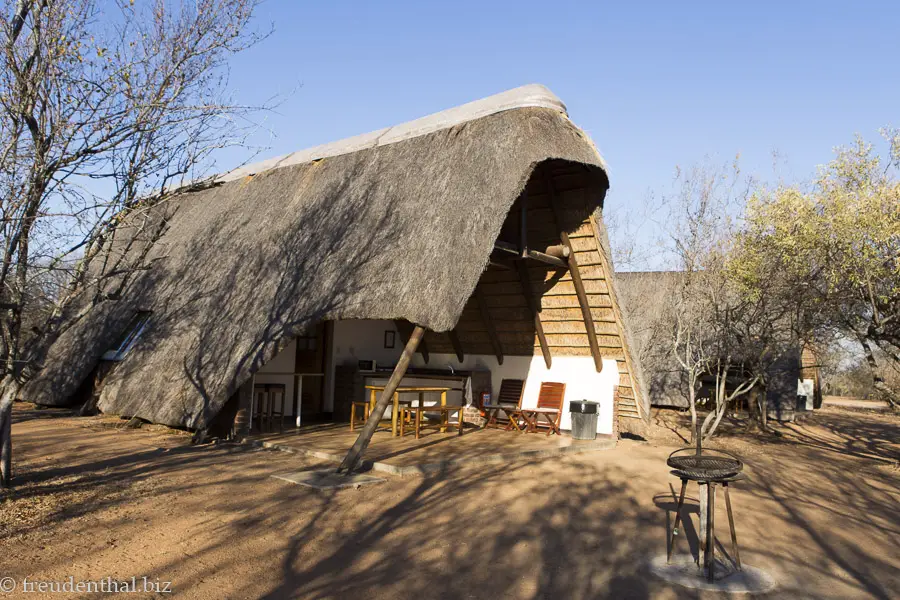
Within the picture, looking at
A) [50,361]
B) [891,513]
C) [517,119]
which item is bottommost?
[891,513]

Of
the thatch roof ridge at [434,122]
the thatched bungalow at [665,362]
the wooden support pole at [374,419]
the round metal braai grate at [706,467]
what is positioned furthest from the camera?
the thatched bungalow at [665,362]

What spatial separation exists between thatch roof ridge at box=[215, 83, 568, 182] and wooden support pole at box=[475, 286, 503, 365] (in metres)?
3.09

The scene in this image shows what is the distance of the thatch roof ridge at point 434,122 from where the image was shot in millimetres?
9430

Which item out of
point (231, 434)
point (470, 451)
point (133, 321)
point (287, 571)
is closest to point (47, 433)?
point (231, 434)

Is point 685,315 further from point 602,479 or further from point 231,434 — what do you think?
point 231,434

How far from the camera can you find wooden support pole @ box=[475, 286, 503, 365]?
12352 millimetres

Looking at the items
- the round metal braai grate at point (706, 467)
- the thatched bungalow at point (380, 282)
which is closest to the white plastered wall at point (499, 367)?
the thatched bungalow at point (380, 282)

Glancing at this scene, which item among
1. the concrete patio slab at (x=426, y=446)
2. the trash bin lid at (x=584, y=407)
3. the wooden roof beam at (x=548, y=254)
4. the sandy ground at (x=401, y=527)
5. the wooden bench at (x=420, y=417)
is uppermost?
the wooden roof beam at (x=548, y=254)

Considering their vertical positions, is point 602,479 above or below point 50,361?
below

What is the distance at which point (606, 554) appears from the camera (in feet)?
17.3

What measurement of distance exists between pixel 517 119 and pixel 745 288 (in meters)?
5.37

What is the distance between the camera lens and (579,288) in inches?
426

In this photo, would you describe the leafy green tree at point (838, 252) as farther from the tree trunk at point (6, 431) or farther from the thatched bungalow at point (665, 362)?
the tree trunk at point (6, 431)

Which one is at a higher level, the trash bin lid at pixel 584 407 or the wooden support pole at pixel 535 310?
the wooden support pole at pixel 535 310
